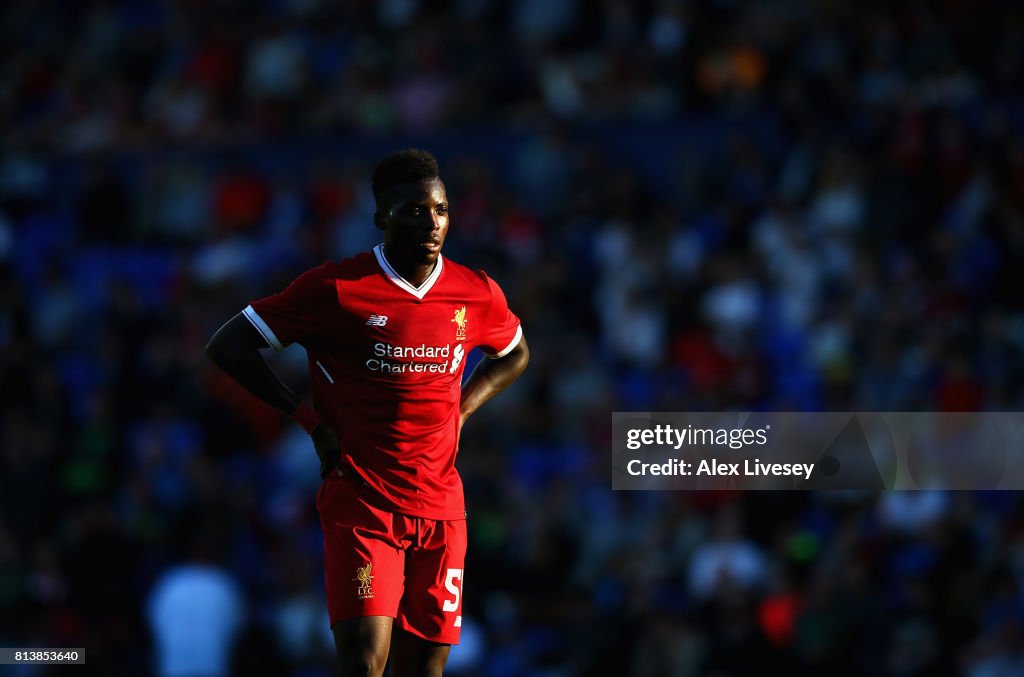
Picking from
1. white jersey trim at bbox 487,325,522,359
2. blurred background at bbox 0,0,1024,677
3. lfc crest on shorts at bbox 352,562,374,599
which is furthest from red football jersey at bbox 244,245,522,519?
blurred background at bbox 0,0,1024,677

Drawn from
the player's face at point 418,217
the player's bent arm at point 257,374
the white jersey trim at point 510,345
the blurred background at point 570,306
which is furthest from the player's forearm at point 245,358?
the blurred background at point 570,306

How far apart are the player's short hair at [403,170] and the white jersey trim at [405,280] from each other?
8.8 inches

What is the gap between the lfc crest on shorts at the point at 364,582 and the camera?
6.37 metres

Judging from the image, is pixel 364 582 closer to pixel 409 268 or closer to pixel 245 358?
pixel 245 358

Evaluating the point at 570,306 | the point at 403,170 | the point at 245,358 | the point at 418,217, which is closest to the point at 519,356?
the point at 418,217

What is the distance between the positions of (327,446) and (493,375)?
3.19ft

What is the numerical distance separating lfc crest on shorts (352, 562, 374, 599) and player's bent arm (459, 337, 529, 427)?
3.18 feet

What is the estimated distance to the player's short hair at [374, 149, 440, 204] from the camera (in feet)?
21.2

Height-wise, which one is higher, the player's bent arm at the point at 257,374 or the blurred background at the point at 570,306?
the blurred background at the point at 570,306

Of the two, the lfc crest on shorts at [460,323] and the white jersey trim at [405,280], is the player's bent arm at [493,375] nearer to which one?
the lfc crest on shorts at [460,323]

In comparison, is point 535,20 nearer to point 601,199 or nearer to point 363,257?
point 601,199

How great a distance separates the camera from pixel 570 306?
14.0m

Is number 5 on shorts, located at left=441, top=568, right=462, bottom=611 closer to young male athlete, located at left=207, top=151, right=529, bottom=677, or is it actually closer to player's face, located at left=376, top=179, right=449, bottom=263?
young male athlete, located at left=207, top=151, right=529, bottom=677

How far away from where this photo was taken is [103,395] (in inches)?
592
